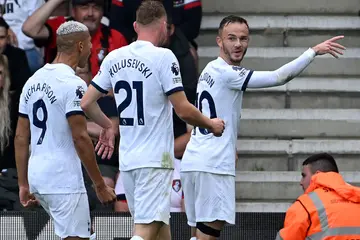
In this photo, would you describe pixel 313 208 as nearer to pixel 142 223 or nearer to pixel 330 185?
pixel 330 185

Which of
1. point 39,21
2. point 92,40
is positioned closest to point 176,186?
point 92,40

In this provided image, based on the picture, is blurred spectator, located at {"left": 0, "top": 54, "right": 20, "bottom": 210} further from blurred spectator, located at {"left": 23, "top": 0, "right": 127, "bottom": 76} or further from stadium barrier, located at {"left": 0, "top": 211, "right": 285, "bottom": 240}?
stadium barrier, located at {"left": 0, "top": 211, "right": 285, "bottom": 240}

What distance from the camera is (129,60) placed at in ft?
28.3

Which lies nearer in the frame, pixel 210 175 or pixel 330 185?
pixel 330 185

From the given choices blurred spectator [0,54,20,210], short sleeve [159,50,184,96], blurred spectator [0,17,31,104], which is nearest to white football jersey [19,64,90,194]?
short sleeve [159,50,184,96]

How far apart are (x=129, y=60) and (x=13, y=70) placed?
402 cm

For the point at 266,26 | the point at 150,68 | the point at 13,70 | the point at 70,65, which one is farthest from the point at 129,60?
the point at 266,26

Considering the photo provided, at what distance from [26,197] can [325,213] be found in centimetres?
252

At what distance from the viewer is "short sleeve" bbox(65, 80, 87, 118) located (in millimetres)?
8961

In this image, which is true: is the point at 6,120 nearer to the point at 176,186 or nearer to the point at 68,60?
the point at 176,186

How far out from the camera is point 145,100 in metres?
8.58

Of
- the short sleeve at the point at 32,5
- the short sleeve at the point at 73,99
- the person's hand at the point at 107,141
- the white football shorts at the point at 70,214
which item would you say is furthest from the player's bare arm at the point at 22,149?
the short sleeve at the point at 32,5

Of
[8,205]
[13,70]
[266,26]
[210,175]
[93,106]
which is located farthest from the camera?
[266,26]

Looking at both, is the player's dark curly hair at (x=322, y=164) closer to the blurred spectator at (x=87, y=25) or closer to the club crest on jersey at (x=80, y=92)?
the club crest on jersey at (x=80, y=92)
